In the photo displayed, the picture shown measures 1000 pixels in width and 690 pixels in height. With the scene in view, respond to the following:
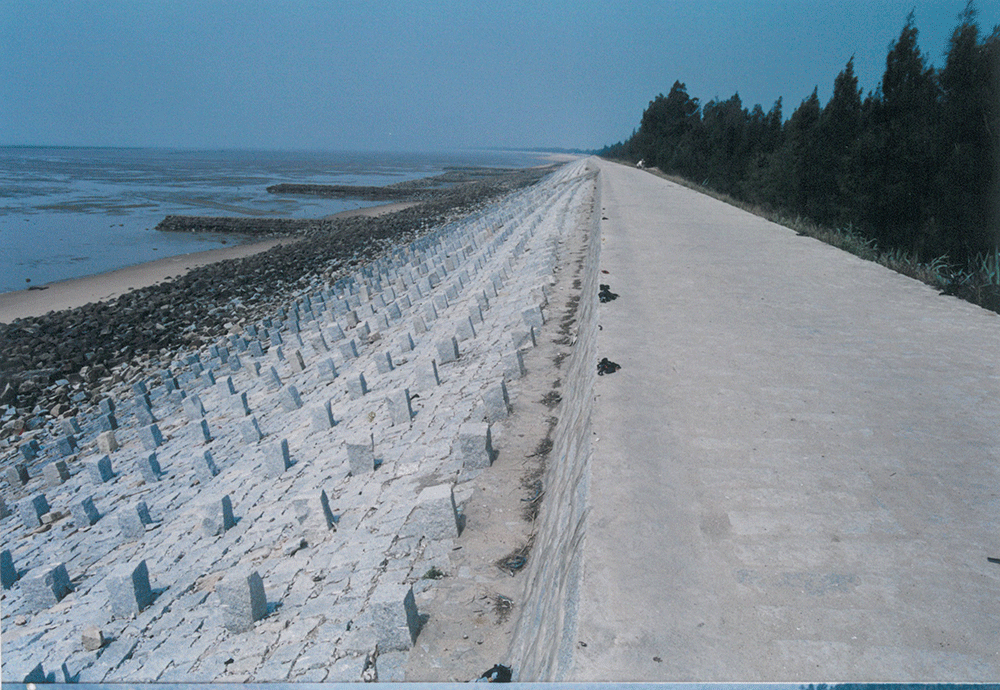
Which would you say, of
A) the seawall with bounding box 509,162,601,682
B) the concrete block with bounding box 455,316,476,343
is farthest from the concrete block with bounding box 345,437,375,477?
the concrete block with bounding box 455,316,476,343

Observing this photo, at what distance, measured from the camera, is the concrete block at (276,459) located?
649cm

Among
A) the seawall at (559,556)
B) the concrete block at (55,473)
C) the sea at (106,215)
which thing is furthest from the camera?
the sea at (106,215)

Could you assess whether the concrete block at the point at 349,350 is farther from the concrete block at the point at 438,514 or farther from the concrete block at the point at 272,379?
the concrete block at the point at 438,514

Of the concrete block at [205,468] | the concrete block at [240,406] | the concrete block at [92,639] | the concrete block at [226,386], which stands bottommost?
the concrete block at [226,386]

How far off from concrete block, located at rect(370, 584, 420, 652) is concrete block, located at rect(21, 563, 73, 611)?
3.58m

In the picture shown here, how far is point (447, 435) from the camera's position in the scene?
5855 millimetres

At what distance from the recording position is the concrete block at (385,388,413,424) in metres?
6.68

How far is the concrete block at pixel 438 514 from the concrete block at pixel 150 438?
642 centimetres

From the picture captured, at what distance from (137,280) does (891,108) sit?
25.1 meters

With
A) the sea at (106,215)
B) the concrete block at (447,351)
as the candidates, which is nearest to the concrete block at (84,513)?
the concrete block at (447,351)

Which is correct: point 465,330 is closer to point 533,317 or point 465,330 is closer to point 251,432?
point 533,317

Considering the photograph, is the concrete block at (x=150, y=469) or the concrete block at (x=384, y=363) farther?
the concrete block at (x=384, y=363)

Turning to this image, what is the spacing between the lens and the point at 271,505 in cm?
571

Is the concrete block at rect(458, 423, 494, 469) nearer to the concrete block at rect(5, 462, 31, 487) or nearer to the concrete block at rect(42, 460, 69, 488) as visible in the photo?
the concrete block at rect(42, 460, 69, 488)
